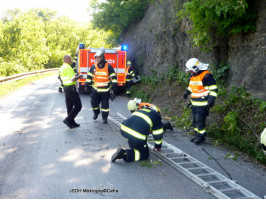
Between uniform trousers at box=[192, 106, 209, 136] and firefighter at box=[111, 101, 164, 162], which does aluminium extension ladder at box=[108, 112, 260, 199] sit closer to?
firefighter at box=[111, 101, 164, 162]

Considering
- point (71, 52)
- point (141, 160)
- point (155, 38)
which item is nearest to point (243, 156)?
point (141, 160)

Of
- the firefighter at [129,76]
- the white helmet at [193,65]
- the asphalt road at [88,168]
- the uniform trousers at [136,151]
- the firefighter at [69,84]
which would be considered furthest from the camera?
the firefighter at [129,76]

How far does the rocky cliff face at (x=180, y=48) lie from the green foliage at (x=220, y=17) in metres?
0.26

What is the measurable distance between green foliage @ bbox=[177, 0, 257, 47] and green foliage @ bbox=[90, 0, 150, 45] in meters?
8.30

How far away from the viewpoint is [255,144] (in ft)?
17.1

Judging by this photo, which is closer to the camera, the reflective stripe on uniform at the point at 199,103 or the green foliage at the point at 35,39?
the reflective stripe on uniform at the point at 199,103

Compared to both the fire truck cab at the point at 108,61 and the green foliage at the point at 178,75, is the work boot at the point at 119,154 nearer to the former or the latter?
the green foliage at the point at 178,75

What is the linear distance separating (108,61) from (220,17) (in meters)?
7.48

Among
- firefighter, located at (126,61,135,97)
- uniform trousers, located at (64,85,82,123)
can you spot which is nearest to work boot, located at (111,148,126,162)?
uniform trousers, located at (64,85,82,123)

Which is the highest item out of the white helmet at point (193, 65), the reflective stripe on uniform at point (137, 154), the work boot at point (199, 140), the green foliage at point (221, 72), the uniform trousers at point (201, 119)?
A: the white helmet at point (193, 65)

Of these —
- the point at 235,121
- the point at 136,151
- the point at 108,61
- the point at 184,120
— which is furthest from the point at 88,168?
the point at 108,61

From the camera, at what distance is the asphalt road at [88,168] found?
138 inches

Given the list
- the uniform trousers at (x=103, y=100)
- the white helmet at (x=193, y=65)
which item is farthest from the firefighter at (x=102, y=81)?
the white helmet at (x=193, y=65)

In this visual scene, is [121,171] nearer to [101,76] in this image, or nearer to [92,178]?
[92,178]
